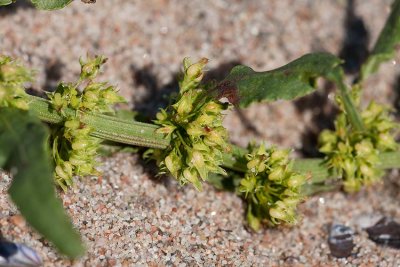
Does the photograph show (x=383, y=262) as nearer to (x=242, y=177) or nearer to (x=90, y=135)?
(x=242, y=177)

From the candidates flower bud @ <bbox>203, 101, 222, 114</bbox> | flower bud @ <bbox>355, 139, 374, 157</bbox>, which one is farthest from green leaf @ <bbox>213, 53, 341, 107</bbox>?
flower bud @ <bbox>355, 139, 374, 157</bbox>

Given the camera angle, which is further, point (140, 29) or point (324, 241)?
point (140, 29)

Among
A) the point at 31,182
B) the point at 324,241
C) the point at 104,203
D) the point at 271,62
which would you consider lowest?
the point at 324,241

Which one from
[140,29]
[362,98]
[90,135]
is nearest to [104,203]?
[90,135]

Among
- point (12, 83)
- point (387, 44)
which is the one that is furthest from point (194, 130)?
point (387, 44)

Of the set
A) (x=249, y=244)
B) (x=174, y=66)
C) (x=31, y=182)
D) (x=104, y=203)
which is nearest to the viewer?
(x=31, y=182)

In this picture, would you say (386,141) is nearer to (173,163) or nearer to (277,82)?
(277,82)

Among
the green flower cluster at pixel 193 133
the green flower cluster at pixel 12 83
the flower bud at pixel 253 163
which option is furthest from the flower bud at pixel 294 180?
the green flower cluster at pixel 12 83
